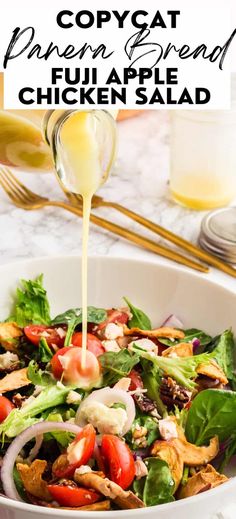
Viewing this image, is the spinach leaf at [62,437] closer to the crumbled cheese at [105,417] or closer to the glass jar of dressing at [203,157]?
the crumbled cheese at [105,417]

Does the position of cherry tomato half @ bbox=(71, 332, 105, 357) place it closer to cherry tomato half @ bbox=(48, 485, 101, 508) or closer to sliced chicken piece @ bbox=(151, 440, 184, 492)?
sliced chicken piece @ bbox=(151, 440, 184, 492)

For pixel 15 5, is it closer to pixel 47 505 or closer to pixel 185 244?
pixel 185 244

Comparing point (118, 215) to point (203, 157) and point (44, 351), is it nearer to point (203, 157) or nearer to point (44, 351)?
point (203, 157)

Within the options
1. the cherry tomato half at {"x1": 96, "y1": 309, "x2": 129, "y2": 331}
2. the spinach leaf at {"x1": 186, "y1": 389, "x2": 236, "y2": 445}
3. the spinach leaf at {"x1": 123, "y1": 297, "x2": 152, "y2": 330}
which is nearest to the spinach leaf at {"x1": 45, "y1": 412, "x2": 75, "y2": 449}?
the spinach leaf at {"x1": 186, "y1": 389, "x2": 236, "y2": 445}

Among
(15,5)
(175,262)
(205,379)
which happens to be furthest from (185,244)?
(15,5)

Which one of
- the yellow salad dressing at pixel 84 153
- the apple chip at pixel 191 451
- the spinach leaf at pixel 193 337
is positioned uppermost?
the yellow salad dressing at pixel 84 153

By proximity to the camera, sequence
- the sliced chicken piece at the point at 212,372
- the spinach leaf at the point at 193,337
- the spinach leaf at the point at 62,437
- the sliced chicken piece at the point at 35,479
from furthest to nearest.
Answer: the spinach leaf at the point at 193,337, the sliced chicken piece at the point at 212,372, the spinach leaf at the point at 62,437, the sliced chicken piece at the point at 35,479

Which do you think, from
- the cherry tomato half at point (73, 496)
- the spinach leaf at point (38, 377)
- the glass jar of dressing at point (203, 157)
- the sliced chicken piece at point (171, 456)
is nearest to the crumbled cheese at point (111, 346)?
the spinach leaf at point (38, 377)
